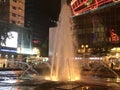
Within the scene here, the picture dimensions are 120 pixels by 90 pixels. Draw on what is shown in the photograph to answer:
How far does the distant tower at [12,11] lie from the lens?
99.6m

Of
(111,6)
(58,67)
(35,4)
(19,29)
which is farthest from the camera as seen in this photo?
(35,4)

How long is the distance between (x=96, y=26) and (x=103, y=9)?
5.20m

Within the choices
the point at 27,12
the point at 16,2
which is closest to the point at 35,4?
the point at 27,12

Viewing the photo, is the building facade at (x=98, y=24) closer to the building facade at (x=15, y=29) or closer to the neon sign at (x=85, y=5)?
the neon sign at (x=85, y=5)

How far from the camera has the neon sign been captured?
76.4 m

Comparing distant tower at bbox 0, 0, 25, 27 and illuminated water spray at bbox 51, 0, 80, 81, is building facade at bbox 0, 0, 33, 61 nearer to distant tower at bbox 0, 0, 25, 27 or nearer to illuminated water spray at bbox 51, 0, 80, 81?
distant tower at bbox 0, 0, 25, 27

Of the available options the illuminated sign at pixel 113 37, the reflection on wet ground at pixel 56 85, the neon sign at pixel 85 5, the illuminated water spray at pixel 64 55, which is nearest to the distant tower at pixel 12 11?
the neon sign at pixel 85 5

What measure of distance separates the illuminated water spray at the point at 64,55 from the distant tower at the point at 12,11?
7786 cm

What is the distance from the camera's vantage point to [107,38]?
256ft

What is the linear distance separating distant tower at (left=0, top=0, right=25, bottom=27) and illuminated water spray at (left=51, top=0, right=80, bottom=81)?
7786 centimetres

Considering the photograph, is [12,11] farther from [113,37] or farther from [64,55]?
[64,55]

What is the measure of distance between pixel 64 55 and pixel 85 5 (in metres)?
61.1

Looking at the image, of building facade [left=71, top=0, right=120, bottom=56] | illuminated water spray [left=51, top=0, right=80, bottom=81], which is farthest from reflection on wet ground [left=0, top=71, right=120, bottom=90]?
building facade [left=71, top=0, right=120, bottom=56]

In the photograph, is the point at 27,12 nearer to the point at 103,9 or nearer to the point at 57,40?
the point at 103,9
